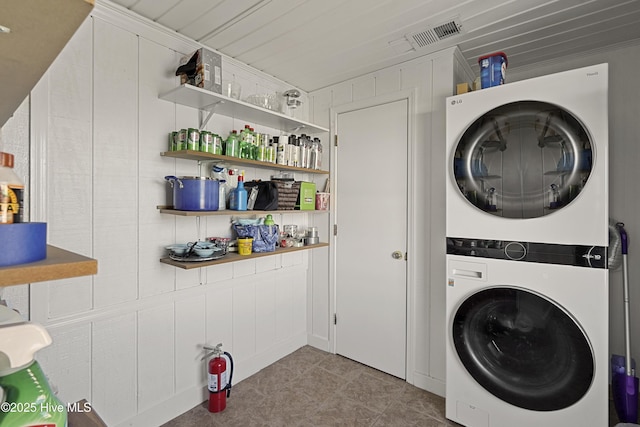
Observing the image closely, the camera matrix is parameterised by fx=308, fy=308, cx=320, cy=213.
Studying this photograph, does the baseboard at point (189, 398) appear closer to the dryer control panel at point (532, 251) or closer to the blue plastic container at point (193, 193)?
the blue plastic container at point (193, 193)

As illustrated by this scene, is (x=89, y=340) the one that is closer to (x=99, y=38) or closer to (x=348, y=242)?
(x=99, y=38)

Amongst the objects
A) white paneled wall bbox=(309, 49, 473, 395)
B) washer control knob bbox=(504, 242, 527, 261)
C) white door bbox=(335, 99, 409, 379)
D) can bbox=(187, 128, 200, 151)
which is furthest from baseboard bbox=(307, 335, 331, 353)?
can bbox=(187, 128, 200, 151)

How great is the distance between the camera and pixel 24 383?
1.71 ft

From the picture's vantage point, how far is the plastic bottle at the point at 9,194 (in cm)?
46

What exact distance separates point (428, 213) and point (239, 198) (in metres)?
1.37

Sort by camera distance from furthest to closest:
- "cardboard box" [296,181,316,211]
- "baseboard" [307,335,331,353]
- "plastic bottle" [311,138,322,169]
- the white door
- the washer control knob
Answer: "baseboard" [307,335,331,353]
"plastic bottle" [311,138,322,169]
"cardboard box" [296,181,316,211]
the white door
the washer control knob

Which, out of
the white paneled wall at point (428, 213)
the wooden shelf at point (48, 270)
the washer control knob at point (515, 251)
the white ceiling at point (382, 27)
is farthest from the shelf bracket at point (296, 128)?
the wooden shelf at point (48, 270)

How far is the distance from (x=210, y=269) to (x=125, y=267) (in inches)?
21.4

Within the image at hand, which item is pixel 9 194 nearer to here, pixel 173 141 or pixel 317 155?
pixel 173 141

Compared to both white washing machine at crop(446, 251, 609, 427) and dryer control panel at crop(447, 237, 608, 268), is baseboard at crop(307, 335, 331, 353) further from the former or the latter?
dryer control panel at crop(447, 237, 608, 268)

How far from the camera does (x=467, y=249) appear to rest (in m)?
1.83

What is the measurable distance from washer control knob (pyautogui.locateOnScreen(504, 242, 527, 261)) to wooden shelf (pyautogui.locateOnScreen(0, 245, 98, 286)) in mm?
1851

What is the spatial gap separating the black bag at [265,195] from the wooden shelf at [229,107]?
1.65 ft

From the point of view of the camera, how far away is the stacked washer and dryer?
149 centimetres
